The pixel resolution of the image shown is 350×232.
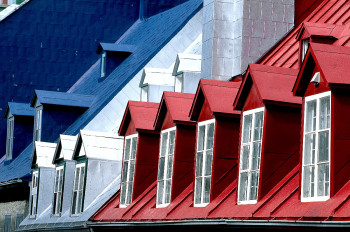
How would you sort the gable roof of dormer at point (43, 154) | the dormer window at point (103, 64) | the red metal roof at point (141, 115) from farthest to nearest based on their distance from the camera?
the dormer window at point (103, 64), the gable roof of dormer at point (43, 154), the red metal roof at point (141, 115)

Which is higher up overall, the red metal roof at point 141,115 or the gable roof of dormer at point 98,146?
the red metal roof at point 141,115

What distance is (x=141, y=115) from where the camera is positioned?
21.9 m

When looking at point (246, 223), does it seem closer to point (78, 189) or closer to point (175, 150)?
point (175, 150)

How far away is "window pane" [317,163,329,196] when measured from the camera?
44.8ft

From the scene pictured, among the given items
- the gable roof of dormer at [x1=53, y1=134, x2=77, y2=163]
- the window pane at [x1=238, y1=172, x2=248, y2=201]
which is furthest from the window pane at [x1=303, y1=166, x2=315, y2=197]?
the gable roof of dormer at [x1=53, y1=134, x2=77, y2=163]

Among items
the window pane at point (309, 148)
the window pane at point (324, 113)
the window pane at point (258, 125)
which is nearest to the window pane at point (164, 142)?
the window pane at point (258, 125)

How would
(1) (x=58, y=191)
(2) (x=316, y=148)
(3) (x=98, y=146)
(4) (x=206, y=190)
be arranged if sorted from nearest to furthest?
1. (2) (x=316, y=148)
2. (4) (x=206, y=190)
3. (3) (x=98, y=146)
4. (1) (x=58, y=191)

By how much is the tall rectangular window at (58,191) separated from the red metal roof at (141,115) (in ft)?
14.7

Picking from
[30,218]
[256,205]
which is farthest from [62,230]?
[256,205]

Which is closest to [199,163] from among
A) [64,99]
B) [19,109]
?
[64,99]

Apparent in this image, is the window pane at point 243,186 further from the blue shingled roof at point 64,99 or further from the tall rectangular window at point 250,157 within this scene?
the blue shingled roof at point 64,99

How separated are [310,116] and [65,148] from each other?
1298cm

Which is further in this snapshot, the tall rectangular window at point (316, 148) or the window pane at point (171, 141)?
the window pane at point (171, 141)

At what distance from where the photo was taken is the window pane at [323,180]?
44.8 ft
